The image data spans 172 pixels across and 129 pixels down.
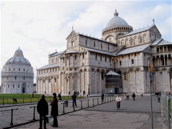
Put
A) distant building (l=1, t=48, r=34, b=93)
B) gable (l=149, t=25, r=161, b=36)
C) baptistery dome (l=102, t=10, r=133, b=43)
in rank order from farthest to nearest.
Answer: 1. distant building (l=1, t=48, r=34, b=93)
2. baptistery dome (l=102, t=10, r=133, b=43)
3. gable (l=149, t=25, r=161, b=36)

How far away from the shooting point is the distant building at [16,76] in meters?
107

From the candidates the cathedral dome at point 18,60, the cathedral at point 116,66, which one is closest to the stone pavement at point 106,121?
the cathedral at point 116,66

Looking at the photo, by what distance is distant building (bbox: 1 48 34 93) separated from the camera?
10669 cm

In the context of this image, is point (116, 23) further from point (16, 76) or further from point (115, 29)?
point (16, 76)

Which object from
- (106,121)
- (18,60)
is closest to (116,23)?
(106,121)

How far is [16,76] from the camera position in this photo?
109 meters

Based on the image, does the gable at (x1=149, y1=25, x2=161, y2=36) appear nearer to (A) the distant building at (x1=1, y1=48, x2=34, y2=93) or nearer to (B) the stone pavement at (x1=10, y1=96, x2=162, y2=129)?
(B) the stone pavement at (x1=10, y1=96, x2=162, y2=129)

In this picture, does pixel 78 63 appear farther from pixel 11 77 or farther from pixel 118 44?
pixel 11 77

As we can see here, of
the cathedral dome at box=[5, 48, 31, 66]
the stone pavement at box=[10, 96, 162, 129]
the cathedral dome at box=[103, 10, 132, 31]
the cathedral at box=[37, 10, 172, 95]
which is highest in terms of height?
the cathedral dome at box=[103, 10, 132, 31]

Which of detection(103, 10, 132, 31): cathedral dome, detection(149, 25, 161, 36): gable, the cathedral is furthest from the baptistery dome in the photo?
detection(149, 25, 161, 36): gable

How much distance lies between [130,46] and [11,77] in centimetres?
7939

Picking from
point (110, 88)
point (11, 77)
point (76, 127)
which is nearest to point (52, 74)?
point (110, 88)

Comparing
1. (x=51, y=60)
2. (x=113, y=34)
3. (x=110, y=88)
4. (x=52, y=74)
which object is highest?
(x=113, y=34)

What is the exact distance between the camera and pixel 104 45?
57.2 metres
